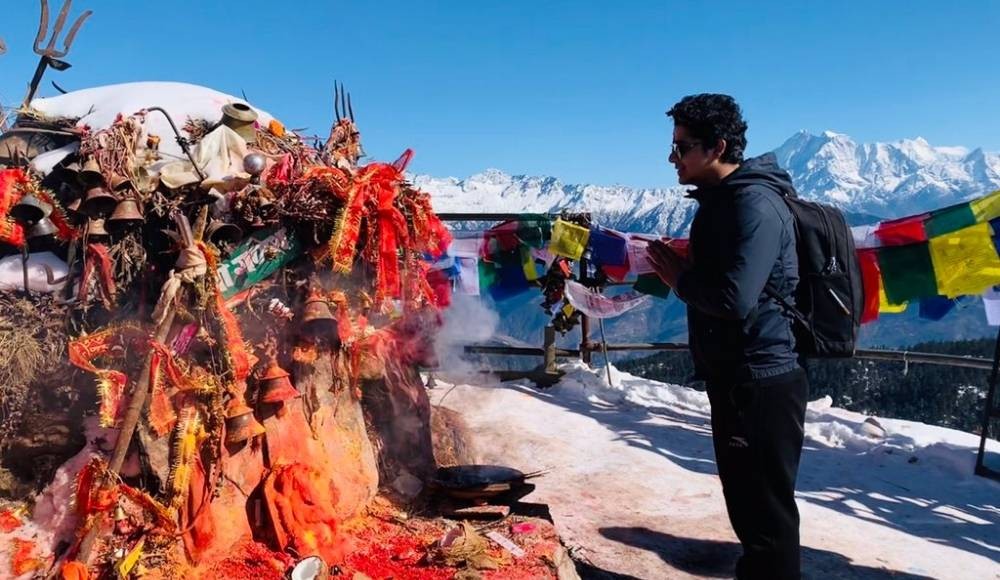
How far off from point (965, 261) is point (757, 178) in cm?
651

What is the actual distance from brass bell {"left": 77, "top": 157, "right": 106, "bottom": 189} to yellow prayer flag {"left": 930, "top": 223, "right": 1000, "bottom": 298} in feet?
29.2

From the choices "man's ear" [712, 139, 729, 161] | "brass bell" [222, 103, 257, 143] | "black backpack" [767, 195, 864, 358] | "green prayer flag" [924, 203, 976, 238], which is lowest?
"black backpack" [767, 195, 864, 358]

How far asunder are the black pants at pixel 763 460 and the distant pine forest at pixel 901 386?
3877 cm

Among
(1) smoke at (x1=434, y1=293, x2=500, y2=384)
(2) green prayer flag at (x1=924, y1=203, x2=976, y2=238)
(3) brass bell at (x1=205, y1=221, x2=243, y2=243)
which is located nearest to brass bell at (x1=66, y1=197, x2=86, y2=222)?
(3) brass bell at (x1=205, y1=221, x2=243, y2=243)

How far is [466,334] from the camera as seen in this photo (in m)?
11.0

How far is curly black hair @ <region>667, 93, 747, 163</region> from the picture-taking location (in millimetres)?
3301

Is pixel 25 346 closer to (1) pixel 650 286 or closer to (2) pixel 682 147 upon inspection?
(2) pixel 682 147

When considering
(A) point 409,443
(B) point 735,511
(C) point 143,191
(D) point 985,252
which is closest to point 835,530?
(B) point 735,511

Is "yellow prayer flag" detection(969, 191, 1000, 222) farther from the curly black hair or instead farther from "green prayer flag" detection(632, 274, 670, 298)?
the curly black hair

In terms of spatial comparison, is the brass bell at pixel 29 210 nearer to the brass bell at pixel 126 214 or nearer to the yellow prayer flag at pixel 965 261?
the brass bell at pixel 126 214

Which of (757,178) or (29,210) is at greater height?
(757,178)

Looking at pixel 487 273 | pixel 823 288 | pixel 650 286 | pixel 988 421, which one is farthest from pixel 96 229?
pixel 988 421

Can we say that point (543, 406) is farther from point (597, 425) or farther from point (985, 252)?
point (985, 252)

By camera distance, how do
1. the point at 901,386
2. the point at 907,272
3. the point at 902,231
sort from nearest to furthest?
the point at 902,231 → the point at 907,272 → the point at 901,386
